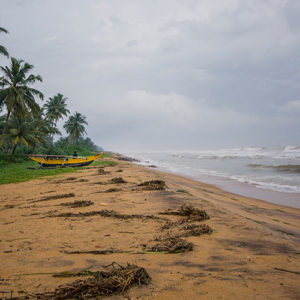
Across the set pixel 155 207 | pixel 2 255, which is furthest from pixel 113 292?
pixel 155 207

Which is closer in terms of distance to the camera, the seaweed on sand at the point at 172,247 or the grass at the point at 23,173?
the seaweed on sand at the point at 172,247

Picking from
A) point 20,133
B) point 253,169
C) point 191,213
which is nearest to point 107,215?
point 191,213

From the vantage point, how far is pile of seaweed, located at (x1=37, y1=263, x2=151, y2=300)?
1.99 meters

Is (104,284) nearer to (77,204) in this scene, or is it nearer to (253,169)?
(77,204)

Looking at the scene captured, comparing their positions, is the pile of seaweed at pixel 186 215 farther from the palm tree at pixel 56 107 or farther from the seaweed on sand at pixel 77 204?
the palm tree at pixel 56 107

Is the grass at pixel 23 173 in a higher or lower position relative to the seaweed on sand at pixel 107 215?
lower

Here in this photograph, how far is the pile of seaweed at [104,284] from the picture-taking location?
78.5 inches

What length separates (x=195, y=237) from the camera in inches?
141

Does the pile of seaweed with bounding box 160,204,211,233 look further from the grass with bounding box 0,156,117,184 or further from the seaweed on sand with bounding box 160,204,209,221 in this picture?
the grass with bounding box 0,156,117,184

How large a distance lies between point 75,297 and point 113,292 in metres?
0.36

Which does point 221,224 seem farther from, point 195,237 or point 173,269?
point 173,269

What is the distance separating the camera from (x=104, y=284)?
209 cm

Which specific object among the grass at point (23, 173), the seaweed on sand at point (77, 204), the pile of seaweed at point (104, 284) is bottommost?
the grass at point (23, 173)

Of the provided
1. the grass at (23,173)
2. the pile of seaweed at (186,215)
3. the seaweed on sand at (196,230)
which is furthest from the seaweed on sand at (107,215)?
the grass at (23,173)
